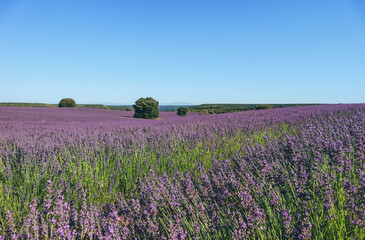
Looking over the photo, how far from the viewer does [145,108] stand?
2436cm

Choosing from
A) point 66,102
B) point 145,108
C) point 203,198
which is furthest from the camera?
point 66,102

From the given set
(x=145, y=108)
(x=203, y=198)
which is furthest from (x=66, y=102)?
(x=203, y=198)

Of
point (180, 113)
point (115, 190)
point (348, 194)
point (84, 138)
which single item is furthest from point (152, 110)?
point (348, 194)

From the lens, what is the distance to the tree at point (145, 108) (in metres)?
24.4

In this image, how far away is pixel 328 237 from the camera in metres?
1.43

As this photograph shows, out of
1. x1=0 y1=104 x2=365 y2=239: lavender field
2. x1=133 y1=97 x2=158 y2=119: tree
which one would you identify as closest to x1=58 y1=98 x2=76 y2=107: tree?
x1=133 y1=97 x2=158 y2=119: tree

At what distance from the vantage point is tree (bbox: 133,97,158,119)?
24359 millimetres

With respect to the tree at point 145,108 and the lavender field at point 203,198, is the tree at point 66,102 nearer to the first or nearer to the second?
the tree at point 145,108

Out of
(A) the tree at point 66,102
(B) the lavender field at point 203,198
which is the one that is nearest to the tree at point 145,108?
(A) the tree at point 66,102

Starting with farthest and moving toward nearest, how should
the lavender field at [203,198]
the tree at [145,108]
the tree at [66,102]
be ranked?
the tree at [66,102]
the tree at [145,108]
the lavender field at [203,198]

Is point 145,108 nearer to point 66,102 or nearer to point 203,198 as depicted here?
point 66,102

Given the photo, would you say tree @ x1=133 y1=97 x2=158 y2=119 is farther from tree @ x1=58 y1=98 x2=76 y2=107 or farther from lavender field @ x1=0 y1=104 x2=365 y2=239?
lavender field @ x1=0 y1=104 x2=365 y2=239

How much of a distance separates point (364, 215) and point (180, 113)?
105ft

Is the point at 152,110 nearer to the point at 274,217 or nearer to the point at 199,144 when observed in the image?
the point at 199,144
